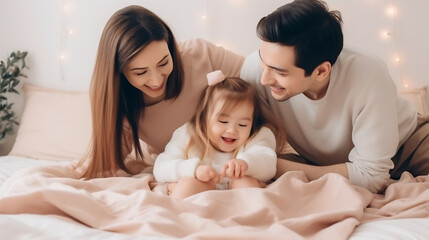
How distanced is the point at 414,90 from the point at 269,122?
1.07 meters

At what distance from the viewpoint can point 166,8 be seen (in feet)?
8.24

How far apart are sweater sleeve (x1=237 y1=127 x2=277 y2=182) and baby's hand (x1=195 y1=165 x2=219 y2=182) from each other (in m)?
0.10

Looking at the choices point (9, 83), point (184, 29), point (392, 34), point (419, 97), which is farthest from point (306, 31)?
point (9, 83)

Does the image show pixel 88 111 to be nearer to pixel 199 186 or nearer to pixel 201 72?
pixel 201 72

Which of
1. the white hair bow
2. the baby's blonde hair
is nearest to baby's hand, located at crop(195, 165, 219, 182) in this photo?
the baby's blonde hair

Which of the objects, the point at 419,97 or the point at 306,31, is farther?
the point at 419,97

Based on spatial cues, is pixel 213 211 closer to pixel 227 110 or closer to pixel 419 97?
pixel 227 110

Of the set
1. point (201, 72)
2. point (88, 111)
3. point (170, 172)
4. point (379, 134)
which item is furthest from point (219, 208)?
point (88, 111)

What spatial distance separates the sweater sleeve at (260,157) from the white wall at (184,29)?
3.69 feet

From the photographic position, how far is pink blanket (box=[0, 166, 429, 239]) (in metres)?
0.89

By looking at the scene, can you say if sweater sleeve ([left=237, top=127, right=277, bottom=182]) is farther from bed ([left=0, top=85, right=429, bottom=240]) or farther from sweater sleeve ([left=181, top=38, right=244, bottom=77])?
sweater sleeve ([left=181, top=38, right=244, bottom=77])

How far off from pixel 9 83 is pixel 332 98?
2086mm

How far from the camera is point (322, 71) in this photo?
1294mm

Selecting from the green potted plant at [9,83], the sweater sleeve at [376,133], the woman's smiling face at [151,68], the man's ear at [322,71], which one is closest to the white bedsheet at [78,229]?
the sweater sleeve at [376,133]
